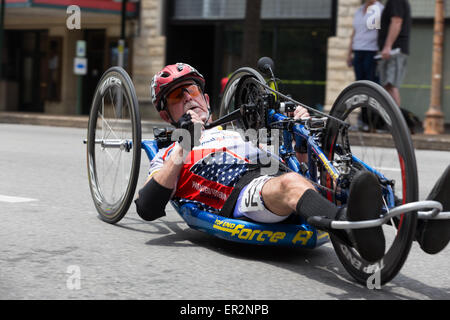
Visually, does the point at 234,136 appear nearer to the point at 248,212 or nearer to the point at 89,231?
the point at 248,212

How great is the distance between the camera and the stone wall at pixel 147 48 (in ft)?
68.9

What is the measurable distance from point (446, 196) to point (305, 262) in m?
0.96

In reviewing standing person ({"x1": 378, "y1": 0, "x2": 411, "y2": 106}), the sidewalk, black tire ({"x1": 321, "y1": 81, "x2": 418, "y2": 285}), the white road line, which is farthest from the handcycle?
the sidewalk

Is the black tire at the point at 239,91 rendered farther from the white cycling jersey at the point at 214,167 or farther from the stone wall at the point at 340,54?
the stone wall at the point at 340,54

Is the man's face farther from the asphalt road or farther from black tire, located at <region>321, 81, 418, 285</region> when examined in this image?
black tire, located at <region>321, 81, 418, 285</region>

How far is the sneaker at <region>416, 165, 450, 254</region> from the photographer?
2.96 meters

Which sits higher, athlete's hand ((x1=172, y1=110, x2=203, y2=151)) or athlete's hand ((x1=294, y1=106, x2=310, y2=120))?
athlete's hand ((x1=294, y1=106, x2=310, y2=120))

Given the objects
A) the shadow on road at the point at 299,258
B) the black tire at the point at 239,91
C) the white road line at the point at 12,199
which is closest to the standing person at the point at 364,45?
the black tire at the point at 239,91

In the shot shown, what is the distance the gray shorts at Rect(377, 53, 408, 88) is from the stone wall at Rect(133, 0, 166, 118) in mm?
9612

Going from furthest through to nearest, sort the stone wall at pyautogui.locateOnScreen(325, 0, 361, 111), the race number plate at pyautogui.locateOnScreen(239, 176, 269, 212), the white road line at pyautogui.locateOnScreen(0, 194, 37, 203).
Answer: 1. the stone wall at pyautogui.locateOnScreen(325, 0, 361, 111)
2. the white road line at pyautogui.locateOnScreen(0, 194, 37, 203)
3. the race number plate at pyautogui.locateOnScreen(239, 176, 269, 212)

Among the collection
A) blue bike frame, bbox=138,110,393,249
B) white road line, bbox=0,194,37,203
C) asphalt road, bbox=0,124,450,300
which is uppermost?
blue bike frame, bbox=138,110,393,249

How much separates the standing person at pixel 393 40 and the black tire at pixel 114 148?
24.6 ft
